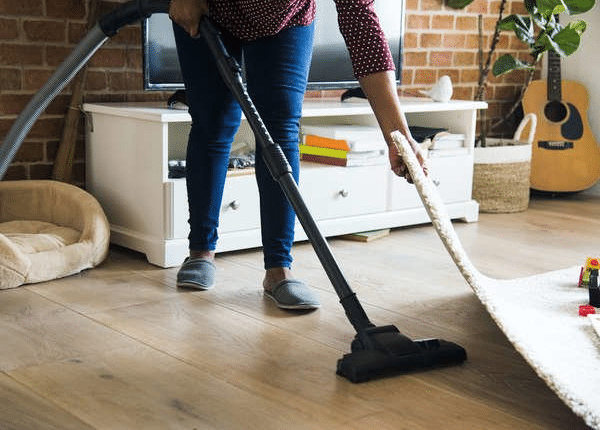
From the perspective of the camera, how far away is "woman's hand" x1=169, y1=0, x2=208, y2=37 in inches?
78.1

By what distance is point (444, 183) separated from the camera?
3.48 m

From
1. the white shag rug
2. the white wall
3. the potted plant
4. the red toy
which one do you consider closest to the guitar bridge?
the white wall

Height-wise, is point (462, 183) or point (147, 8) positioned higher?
point (147, 8)

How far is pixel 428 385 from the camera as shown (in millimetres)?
1730

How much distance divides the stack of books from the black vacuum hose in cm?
117

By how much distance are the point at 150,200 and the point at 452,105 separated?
4.22 feet

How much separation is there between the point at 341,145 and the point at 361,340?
1437 mm

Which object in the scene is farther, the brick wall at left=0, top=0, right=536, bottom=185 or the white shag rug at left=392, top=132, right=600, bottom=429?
the brick wall at left=0, top=0, right=536, bottom=185

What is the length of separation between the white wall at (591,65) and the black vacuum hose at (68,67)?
2785 millimetres

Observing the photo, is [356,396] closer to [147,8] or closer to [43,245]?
[147,8]

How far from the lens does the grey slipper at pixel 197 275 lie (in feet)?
7.84

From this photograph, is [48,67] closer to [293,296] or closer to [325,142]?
[325,142]

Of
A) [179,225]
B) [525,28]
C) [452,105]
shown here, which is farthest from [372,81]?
[525,28]

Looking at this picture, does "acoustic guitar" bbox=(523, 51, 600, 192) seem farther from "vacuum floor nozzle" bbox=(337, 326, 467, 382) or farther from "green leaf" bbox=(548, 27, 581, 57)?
"vacuum floor nozzle" bbox=(337, 326, 467, 382)
